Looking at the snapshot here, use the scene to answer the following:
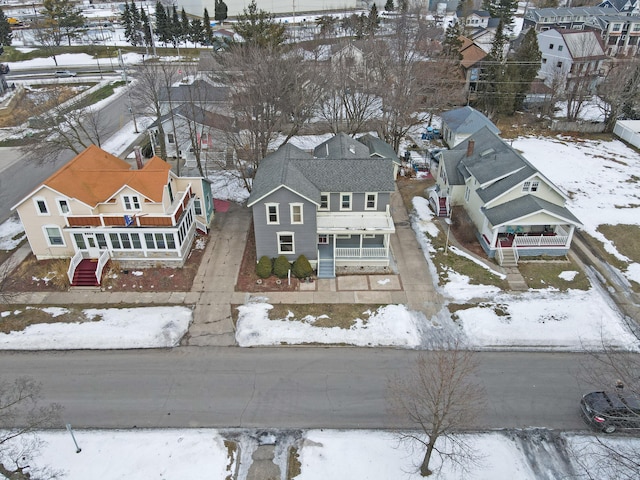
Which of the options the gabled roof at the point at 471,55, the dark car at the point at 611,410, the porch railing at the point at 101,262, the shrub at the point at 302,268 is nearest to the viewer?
the dark car at the point at 611,410

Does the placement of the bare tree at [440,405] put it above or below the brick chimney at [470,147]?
below

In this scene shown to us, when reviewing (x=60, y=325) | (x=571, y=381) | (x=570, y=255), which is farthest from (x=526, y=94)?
(x=60, y=325)

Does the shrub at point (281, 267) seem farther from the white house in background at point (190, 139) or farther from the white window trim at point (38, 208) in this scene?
the white house in background at point (190, 139)

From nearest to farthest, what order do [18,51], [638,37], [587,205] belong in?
[587,205], [638,37], [18,51]

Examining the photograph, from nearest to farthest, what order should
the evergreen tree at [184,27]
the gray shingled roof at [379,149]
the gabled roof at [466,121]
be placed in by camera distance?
1. the gray shingled roof at [379,149]
2. the gabled roof at [466,121]
3. the evergreen tree at [184,27]

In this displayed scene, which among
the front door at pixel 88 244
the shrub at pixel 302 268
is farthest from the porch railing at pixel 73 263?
the shrub at pixel 302 268

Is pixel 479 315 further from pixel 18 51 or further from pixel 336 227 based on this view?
pixel 18 51

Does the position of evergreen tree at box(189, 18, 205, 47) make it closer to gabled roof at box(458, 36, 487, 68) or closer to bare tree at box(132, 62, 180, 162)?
bare tree at box(132, 62, 180, 162)
